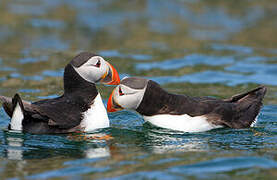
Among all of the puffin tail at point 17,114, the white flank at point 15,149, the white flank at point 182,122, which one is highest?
the puffin tail at point 17,114

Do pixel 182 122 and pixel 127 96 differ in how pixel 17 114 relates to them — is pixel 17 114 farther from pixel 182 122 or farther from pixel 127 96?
pixel 182 122

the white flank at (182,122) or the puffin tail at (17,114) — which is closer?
the puffin tail at (17,114)

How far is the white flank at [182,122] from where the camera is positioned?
7.96 metres

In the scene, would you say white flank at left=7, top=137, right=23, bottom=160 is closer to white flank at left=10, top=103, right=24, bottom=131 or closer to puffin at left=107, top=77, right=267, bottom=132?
white flank at left=10, top=103, right=24, bottom=131

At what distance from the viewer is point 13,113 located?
757 centimetres

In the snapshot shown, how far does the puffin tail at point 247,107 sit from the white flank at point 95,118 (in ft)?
6.80

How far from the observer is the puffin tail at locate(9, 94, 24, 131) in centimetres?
734

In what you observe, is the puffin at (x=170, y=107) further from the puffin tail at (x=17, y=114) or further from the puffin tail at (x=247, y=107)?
the puffin tail at (x=17, y=114)

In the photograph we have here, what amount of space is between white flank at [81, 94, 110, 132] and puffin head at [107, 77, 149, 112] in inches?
10.6

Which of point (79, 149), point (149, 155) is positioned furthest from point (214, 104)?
point (79, 149)

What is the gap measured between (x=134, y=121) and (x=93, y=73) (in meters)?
1.47

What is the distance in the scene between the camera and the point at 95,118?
26.1ft

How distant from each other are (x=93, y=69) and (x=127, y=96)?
673 millimetres

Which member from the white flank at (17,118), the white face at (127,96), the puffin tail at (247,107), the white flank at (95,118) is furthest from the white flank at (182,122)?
the white flank at (17,118)
